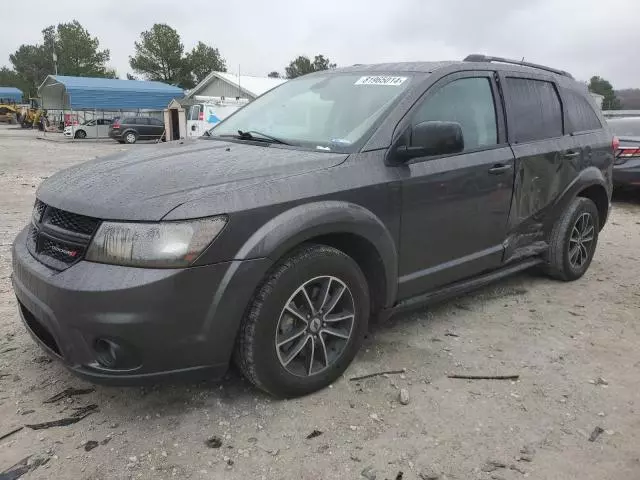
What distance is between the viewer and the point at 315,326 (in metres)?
2.91

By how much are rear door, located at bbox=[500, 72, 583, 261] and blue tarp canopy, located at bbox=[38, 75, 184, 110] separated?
3497 cm

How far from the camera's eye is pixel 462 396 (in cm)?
300

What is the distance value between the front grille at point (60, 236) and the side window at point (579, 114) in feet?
12.8

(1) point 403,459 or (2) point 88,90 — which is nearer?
(1) point 403,459

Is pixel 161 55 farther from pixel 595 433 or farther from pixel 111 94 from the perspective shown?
pixel 595 433

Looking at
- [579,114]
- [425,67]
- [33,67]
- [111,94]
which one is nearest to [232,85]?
[111,94]

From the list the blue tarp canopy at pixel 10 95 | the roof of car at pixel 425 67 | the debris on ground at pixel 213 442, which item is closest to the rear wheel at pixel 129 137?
the roof of car at pixel 425 67

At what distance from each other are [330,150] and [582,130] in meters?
2.80

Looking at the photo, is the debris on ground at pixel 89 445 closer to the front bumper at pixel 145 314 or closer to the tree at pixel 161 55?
the front bumper at pixel 145 314

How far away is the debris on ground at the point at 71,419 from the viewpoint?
2.66 m

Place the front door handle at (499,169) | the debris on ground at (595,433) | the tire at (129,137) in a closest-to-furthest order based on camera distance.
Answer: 1. the debris on ground at (595,433)
2. the front door handle at (499,169)
3. the tire at (129,137)

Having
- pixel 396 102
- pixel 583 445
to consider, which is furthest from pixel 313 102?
pixel 583 445

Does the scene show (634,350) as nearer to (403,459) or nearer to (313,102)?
(403,459)

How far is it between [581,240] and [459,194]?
2021 millimetres
